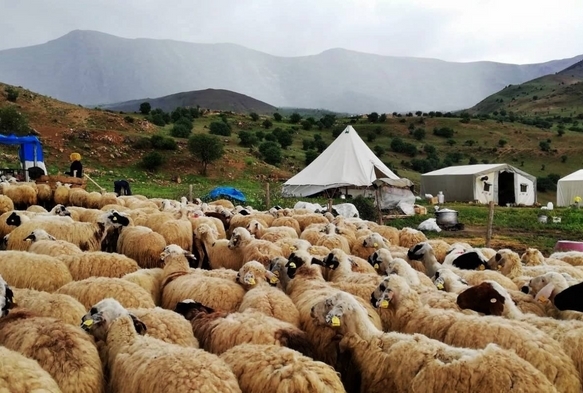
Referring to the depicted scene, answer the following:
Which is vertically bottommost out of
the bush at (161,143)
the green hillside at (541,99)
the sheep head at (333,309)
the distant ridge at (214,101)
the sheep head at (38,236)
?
the sheep head at (333,309)

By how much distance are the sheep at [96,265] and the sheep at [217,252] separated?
2.56 m

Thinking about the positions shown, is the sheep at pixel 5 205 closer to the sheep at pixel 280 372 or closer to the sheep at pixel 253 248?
the sheep at pixel 253 248

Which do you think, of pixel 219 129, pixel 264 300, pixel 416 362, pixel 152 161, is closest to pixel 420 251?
pixel 264 300

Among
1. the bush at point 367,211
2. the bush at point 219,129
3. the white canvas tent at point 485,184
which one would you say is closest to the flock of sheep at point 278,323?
the bush at point 367,211

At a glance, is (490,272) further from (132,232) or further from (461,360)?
(132,232)

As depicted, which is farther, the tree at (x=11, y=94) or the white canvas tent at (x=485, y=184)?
the tree at (x=11, y=94)

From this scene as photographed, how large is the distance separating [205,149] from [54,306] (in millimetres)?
37537

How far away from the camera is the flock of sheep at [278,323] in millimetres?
3824

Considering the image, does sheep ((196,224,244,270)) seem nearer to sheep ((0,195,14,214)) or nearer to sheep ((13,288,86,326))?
sheep ((13,288,86,326))

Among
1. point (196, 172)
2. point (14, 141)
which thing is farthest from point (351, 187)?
point (14, 141)

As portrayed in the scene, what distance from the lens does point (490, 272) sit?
8258mm

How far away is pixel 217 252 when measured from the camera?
35.1ft

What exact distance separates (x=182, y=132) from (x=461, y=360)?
5005cm

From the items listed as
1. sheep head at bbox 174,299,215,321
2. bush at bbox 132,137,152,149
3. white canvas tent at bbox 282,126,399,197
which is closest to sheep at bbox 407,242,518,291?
sheep head at bbox 174,299,215,321
